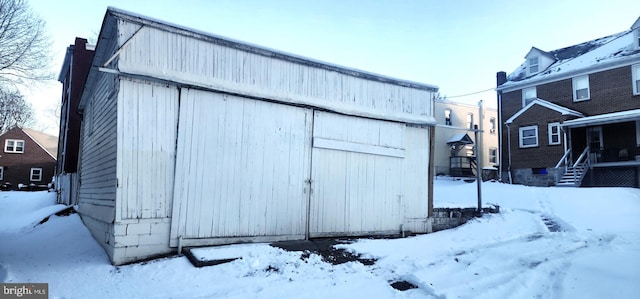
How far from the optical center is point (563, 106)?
20.5 meters

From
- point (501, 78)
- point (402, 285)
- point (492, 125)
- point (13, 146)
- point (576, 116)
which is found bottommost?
point (402, 285)

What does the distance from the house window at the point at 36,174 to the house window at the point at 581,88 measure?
142ft

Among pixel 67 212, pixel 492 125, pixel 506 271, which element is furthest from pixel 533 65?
pixel 67 212

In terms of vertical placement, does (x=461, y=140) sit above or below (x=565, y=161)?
above

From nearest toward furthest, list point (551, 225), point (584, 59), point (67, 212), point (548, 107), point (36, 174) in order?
point (551, 225) < point (67, 212) < point (548, 107) < point (584, 59) < point (36, 174)

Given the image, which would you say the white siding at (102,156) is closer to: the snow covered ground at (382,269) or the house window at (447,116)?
the snow covered ground at (382,269)

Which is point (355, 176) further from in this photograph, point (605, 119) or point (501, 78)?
point (501, 78)

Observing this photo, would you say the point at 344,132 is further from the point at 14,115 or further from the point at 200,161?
the point at 14,115

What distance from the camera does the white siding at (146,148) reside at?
19.6 ft

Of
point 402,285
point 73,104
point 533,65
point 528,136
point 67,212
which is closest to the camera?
point 402,285

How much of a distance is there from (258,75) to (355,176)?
3131 mm

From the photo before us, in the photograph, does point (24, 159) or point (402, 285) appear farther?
point (24, 159)

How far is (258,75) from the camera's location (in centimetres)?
738

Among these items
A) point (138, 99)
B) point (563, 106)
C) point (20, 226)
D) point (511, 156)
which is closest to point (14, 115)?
point (20, 226)
